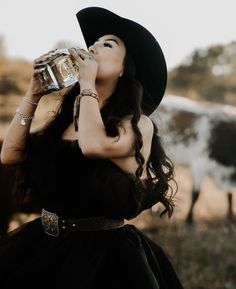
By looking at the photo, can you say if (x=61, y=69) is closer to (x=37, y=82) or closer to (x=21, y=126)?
(x=37, y=82)

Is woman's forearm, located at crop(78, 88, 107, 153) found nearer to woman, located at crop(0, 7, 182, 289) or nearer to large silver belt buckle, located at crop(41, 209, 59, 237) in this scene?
woman, located at crop(0, 7, 182, 289)

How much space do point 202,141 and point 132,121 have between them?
5303mm

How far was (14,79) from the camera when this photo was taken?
8547 millimetres

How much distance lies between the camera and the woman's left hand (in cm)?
202

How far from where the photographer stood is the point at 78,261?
1.96 metres

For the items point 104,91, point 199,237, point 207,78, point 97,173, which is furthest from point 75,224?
point 207,78

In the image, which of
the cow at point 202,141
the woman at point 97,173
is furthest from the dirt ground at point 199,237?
the woman at point 97,173

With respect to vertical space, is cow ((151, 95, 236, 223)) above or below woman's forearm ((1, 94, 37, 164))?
A: below

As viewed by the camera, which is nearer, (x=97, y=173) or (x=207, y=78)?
(x=97, y=173)

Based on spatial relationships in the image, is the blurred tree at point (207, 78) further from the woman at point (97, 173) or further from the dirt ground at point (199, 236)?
the woman at point (97, 173)

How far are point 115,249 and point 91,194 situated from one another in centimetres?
22

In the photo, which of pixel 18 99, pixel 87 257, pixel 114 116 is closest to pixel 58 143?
pixel 114 116

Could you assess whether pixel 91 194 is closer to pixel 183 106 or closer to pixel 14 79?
pixel 183 106


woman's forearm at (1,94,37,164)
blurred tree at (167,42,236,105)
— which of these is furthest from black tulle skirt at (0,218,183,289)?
blurred tree at (167,42,236,105)
